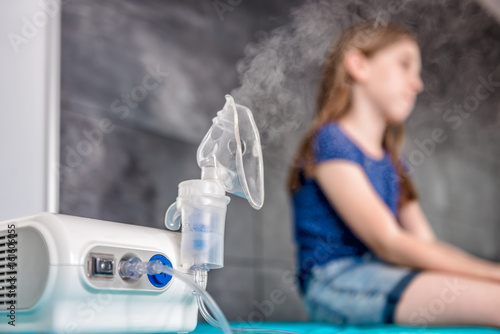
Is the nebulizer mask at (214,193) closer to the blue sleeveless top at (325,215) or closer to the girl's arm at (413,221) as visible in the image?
the blue sleeveless top at (325,215)

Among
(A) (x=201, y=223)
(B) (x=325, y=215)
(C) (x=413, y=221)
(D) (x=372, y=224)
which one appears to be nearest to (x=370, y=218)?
(D) (x=372, y=224)

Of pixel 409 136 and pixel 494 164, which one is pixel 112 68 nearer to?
pixel 409 136

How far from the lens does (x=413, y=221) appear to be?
146 cm

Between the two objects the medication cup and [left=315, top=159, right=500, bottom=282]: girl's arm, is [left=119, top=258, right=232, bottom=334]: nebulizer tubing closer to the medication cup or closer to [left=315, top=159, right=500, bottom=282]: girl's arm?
the medication cup

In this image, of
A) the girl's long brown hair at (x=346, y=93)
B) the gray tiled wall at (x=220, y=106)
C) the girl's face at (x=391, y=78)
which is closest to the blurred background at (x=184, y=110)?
the gray tiled wall at (x=220, y=106)

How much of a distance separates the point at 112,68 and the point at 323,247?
60cm

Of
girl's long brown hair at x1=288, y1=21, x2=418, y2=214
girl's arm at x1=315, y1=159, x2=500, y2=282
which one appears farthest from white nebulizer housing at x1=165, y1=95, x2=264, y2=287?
girl's long brown hair at x1=288, y1=21, x2=418, y2=214

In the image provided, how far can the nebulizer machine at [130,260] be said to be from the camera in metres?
0.47

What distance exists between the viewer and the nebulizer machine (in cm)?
47

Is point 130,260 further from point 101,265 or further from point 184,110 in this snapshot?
point 184,110

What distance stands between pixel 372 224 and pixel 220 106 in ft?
1.80

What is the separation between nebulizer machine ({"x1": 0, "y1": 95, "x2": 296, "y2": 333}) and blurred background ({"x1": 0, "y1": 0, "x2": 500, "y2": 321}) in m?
0.41

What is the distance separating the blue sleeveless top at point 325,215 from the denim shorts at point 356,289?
3 cm

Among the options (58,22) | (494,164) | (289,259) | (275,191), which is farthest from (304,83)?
(494,164)
